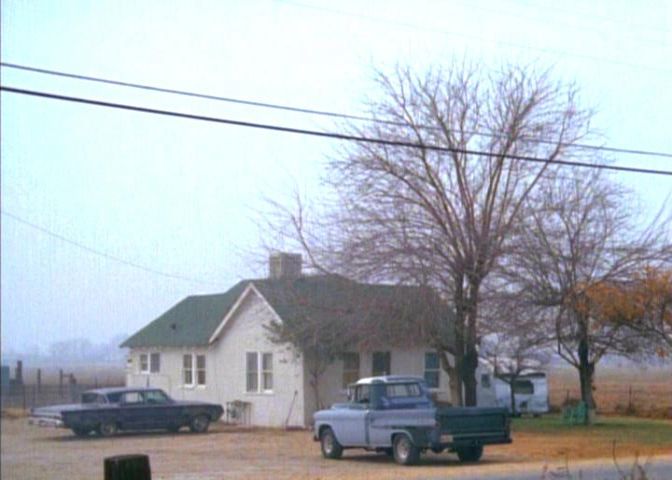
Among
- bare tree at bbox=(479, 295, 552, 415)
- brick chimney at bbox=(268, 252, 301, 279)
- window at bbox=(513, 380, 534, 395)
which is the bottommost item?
window at bbox=(513, 380, 534, 395)

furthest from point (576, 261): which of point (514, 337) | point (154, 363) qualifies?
point (154, 363)

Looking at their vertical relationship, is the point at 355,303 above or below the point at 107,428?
above

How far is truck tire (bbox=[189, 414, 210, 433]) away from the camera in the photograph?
901 inches

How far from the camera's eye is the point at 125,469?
1484 cm

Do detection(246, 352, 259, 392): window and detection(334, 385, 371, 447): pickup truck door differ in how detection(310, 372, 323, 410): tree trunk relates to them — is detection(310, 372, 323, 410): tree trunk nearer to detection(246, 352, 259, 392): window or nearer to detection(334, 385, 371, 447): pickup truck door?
detection(334, 385, 371, 447): pickup truck door

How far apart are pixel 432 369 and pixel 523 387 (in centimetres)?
665

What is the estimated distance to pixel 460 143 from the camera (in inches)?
1361

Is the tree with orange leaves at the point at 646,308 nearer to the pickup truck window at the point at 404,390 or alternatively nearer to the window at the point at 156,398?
the pickup truck window at the point at 404,390

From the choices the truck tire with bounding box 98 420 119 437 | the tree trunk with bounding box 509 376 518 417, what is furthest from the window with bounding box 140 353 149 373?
the tree trunk with bounding box 509 376 518 417

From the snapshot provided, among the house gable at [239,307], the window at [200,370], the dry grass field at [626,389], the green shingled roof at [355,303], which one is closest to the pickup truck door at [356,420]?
the house gable at [239,307]

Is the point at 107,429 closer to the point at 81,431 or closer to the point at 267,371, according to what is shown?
the point at 81,431

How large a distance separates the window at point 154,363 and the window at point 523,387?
633 inches

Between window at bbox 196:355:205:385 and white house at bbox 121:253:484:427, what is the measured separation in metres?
0.02

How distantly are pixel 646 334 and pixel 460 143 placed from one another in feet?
21.7
